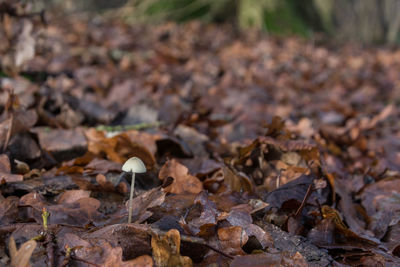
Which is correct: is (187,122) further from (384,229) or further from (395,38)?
(395,38)

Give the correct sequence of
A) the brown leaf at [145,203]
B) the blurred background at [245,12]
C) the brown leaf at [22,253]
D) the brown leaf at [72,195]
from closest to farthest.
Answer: the brown leaf at [22,253]
the brown leaf at [145,203]
the brown leaf at [72,195]
the blurred background at [245,12]

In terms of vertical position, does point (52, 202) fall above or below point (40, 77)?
below

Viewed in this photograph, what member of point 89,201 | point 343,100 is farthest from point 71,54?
point 89,201

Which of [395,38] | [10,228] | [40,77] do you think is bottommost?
[395,38]

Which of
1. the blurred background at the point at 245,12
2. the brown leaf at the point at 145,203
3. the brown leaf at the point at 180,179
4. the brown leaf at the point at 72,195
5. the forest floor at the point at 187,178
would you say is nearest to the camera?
the forest floor at the point at 187,178

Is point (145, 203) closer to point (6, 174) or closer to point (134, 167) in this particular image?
point (134, 167)

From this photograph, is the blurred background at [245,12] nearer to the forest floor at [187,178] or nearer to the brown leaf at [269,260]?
the forest floor at [187,178]

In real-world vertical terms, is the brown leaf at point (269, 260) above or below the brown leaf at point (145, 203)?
below

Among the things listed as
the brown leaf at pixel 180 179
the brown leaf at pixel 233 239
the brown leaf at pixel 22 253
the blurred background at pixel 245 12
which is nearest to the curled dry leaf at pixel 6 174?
the brown leaf at pixel 22 253

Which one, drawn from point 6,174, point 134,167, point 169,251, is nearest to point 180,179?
point 134,167

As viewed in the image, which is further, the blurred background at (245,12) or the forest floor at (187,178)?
the blurred background at (245,12)
